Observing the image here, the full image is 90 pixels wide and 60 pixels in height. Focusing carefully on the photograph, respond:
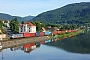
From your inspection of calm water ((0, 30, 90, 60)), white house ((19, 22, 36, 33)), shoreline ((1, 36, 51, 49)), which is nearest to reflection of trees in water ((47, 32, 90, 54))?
calm water ((0, 30, 90, 60))

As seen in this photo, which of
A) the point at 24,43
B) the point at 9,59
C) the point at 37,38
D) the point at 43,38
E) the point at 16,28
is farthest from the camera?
the point at 16,28

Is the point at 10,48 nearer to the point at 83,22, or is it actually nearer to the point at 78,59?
the point at 78,59

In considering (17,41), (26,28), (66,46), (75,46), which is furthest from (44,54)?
Answer: (26,28)

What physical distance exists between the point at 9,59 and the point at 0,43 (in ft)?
22.3

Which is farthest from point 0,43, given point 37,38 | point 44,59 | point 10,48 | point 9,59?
point 37,38

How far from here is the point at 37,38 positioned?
57.5m

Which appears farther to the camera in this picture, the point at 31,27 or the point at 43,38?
the point at 31,27

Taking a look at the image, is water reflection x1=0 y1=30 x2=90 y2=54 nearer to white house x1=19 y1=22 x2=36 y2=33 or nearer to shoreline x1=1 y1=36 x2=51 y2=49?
shoreline x1=1 y1=36 x2=51 y2=49

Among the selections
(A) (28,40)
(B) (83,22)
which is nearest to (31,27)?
(A) (28,40)

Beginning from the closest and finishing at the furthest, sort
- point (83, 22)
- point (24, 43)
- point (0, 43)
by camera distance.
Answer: point (0, 43), point (24, 43), point (83, 22)

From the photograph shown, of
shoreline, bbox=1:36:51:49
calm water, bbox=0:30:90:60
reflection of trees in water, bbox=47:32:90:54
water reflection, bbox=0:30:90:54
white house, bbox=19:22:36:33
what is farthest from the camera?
white house, bbox=19:22:36:33

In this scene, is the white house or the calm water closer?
the calm water

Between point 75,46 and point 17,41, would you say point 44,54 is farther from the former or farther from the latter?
point 75,46

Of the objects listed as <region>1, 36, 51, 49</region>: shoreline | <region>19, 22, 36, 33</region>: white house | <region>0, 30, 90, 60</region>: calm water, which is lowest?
<region>0, 30, 90, 60</region>: calm water
